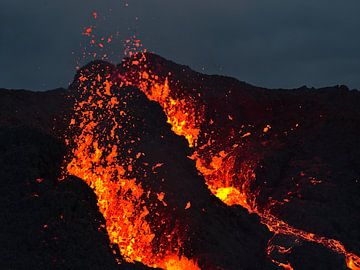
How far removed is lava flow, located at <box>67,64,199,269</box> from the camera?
1273cm

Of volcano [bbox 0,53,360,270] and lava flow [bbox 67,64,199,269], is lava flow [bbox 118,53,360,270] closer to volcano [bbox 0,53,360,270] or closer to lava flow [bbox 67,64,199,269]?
volcano [bbox 0,53,360,270]

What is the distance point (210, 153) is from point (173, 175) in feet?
20.2

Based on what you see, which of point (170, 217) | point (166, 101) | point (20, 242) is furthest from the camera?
point (166, 101)

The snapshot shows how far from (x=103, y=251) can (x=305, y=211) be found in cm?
839

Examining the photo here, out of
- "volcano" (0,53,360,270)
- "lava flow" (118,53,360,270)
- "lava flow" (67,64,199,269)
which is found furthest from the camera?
"lava flow" (118,53,360,270)

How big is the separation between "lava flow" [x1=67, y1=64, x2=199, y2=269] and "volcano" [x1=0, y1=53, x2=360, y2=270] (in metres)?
0.04

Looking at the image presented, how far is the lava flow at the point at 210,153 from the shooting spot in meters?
15.9

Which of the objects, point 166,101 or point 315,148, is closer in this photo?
point 315,148

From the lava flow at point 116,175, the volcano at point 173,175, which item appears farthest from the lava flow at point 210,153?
the lava flow at point 116,175

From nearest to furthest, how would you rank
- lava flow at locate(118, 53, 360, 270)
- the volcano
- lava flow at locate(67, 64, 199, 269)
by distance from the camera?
1. the volcano
2. lava flow at locate(67, 64, 199, 269)
3. lava flow at locate(118, 53, 360, 270)

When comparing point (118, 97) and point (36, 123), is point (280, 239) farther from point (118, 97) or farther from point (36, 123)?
point (36, 123)

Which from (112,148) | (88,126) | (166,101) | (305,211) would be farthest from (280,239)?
(166,101)

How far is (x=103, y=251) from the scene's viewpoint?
10406mm

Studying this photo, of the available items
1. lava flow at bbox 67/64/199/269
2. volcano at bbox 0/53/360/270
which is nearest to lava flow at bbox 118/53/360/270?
volcano at bbox 0/53/360/270
